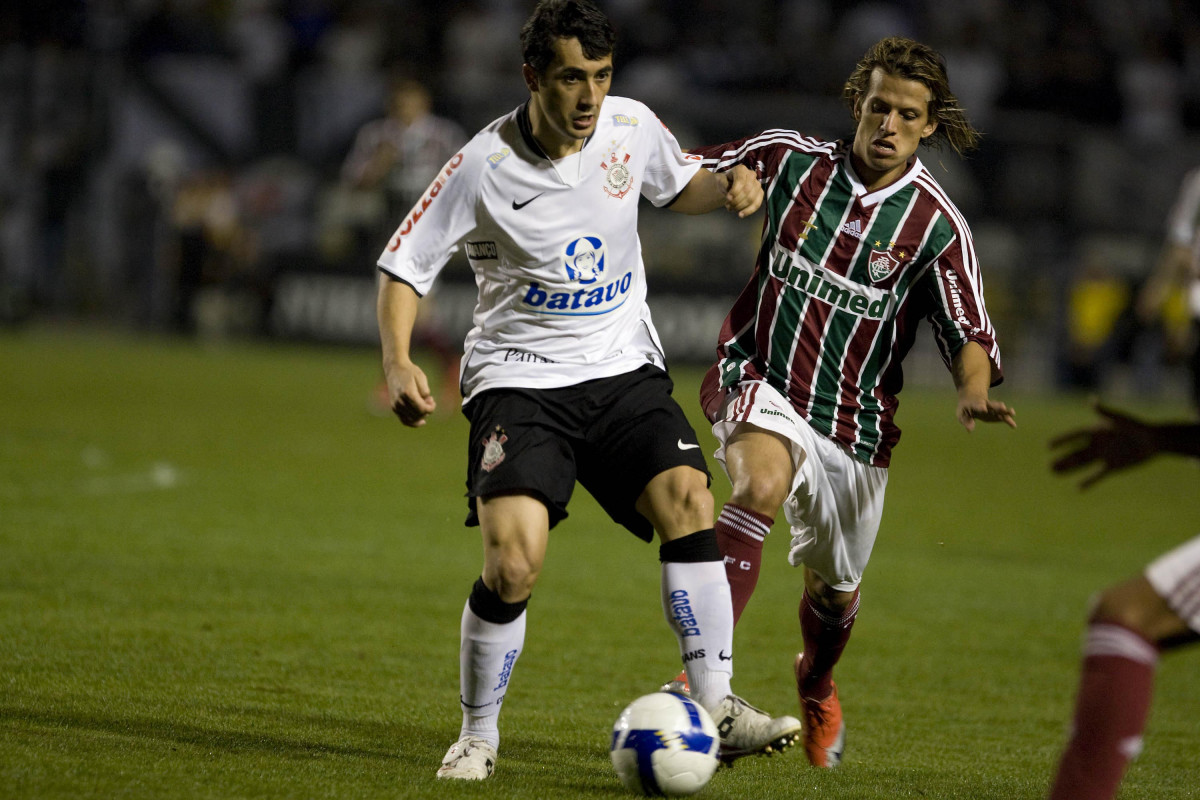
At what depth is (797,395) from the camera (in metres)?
4.53

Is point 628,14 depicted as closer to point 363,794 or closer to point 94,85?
point 94,85

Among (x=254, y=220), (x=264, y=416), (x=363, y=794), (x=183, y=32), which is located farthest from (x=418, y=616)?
(x=183, y=32)

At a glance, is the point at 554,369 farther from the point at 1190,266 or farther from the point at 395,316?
the point at 1190,266

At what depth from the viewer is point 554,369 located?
4.05m

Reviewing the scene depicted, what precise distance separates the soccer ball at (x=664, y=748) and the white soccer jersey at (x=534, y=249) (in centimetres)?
90

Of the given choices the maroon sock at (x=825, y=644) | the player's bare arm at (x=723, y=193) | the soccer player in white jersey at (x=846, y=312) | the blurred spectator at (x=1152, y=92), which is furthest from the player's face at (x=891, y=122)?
the blurred spectator at (x=1152, y=92)

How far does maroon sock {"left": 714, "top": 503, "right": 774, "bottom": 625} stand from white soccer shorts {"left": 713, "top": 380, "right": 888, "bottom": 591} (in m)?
0.22

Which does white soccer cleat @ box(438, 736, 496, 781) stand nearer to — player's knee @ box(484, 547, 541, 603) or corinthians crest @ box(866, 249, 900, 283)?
player's knee @ box(484, 547, 541, 603)

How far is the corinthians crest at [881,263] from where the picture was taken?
4520 mm

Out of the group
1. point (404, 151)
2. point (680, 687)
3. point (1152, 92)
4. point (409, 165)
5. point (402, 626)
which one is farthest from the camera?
point (1152, 92)

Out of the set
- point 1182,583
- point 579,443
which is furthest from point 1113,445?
point 579,443

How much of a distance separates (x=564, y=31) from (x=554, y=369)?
877 mm

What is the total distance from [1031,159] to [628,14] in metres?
6.14

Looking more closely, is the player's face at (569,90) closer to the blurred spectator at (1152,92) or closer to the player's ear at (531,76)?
the player's ear at (531,76)
